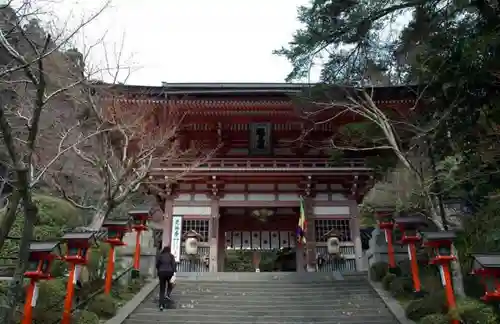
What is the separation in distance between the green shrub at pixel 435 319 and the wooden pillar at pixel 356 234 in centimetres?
681

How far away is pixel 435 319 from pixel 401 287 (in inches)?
99.6

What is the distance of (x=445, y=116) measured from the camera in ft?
29.7

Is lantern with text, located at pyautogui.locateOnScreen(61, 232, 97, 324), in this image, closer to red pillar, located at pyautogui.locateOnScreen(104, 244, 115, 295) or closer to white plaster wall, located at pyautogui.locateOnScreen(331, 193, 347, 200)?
red pillar, located at pyautogui.locateOnScreen(104, 244, 115, 295)

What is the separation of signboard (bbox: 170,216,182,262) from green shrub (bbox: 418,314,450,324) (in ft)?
31.5

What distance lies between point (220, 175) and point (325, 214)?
14.9ft

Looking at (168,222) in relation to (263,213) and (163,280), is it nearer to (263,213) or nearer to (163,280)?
(263,213)

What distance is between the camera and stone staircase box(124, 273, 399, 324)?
32.6 ft

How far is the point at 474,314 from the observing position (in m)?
8.05

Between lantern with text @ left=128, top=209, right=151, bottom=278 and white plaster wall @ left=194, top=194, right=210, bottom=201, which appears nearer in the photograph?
lantern with text @ left=128, top=209, right=151, bottom=278

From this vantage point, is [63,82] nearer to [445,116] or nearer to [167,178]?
[167,178]

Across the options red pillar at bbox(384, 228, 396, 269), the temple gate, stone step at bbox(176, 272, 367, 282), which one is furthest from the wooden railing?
stone step at bbox(176, 272, 367, 282)

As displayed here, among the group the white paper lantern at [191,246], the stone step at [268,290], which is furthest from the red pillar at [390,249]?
the white paper lantern at [191,246]

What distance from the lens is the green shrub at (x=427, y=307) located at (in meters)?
9.02

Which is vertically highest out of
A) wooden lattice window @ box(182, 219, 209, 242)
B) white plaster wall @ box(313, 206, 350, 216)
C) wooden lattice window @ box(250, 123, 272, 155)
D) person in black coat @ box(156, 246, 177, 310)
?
wooden lattice window @ box(250, 123, 272, 155)
